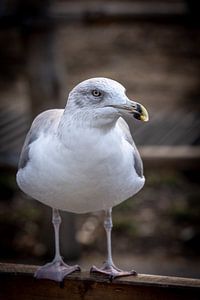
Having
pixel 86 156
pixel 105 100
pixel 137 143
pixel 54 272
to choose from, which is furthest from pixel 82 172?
pixel 137 143

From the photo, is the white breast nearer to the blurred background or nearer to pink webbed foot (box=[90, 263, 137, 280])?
pink webbed foot (box=[90, 263, 137, 280])

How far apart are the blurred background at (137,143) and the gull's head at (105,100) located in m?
2.91

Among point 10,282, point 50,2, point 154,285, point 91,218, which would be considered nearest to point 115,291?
point 154,285

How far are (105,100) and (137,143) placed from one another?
11.7 ft

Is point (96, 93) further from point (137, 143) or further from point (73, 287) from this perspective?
point (137, 143)

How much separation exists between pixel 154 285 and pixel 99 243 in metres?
3.69

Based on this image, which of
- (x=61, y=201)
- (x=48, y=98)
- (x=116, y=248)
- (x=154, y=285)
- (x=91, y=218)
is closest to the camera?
(x=154, y=285)

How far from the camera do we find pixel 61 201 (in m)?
3.43

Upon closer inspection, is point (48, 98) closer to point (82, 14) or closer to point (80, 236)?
point (82, 14)

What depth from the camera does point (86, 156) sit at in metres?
3.28

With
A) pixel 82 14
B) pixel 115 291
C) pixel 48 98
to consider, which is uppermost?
pixel 82 14

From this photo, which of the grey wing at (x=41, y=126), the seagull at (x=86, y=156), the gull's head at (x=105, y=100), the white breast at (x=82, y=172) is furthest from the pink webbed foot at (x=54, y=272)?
the gull's head at (x=105, y=100)

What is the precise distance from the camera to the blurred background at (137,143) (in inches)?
246

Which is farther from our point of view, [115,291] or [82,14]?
[82,14]
